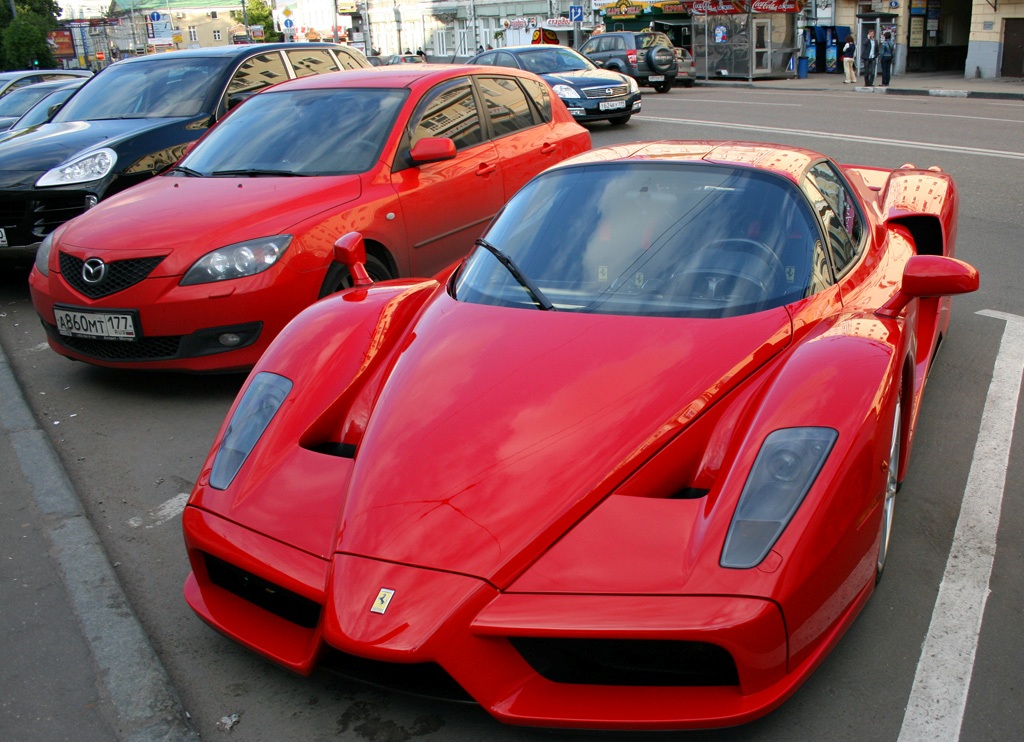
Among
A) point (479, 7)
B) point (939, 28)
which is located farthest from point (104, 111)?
point (479, 7)

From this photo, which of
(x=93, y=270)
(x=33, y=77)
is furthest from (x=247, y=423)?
(x=33, y=77)

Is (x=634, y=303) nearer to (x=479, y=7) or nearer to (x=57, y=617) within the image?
(x=57, y=617)

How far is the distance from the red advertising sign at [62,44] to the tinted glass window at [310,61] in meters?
61.3

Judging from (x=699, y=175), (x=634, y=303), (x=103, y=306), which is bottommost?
(x=103, y=306)

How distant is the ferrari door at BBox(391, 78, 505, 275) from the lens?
6.05 meters

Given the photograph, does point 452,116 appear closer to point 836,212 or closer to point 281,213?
point 281,213

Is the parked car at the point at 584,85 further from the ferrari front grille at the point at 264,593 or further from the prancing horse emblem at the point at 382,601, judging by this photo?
the prancing horse emblem at the point at 382,601

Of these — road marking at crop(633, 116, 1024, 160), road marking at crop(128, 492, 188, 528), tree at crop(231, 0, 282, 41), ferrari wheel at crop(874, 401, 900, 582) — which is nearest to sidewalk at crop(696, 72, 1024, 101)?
road marking at crop(633, 116, 1024, 160)

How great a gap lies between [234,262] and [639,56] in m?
24.4

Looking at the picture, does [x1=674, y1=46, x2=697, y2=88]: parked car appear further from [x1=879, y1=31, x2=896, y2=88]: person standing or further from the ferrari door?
the ferrari door

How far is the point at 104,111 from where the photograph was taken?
8523 millimetres

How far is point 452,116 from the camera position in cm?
660

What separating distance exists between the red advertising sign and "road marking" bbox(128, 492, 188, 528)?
67.3 m

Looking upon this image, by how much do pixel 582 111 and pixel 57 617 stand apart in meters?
14.7
